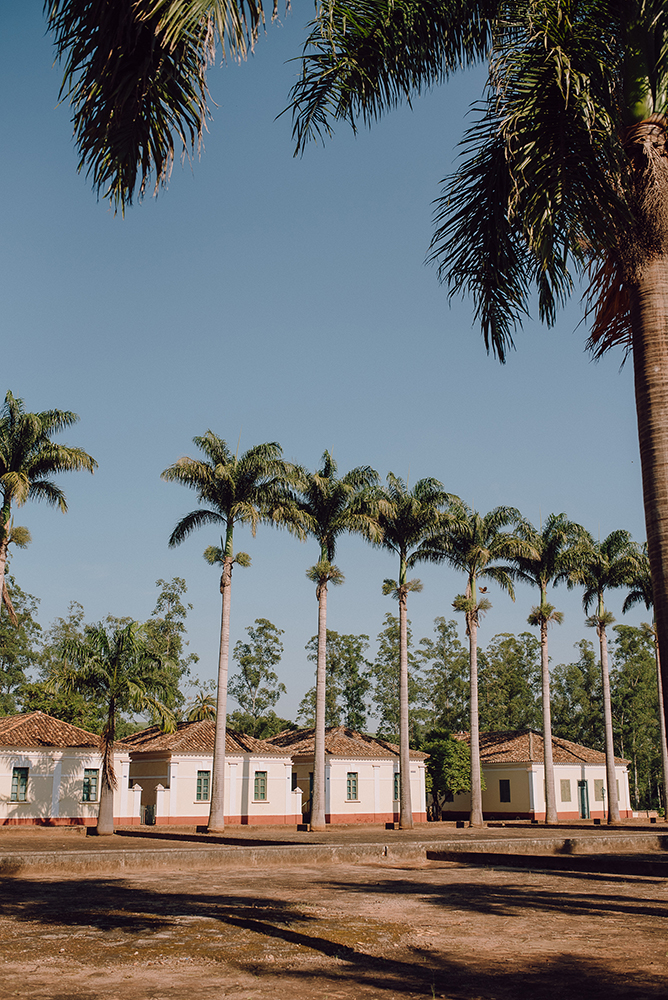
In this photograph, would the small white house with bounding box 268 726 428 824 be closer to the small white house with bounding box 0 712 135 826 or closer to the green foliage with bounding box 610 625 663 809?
the small white house with bounding box 0 712 135 826

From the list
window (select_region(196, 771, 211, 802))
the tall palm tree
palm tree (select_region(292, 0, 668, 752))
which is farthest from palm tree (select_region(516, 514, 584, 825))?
palm tree (select_region(292, 0, 668, 752))

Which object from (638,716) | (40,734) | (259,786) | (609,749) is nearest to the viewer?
(40,734)

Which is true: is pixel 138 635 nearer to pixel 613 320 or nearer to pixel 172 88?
pixel 613 320

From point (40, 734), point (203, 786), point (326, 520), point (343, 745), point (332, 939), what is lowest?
point (332, 939)

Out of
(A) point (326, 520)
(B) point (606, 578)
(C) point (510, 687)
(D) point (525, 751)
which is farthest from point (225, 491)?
(C) point (510, 687)

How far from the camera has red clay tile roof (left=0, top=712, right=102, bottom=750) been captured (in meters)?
35.4

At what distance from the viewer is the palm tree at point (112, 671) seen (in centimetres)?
2933

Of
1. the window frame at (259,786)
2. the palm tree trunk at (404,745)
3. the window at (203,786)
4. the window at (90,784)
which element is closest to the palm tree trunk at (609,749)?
the palm tree trunk at (404,745)

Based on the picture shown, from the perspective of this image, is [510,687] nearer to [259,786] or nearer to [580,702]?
[580,702]

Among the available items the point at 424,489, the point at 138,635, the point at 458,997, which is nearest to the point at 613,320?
the point at 458,997

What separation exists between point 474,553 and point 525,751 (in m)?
19.3

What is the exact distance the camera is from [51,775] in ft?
117

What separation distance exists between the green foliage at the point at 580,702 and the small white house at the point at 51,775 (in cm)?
5494

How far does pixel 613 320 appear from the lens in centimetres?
834
